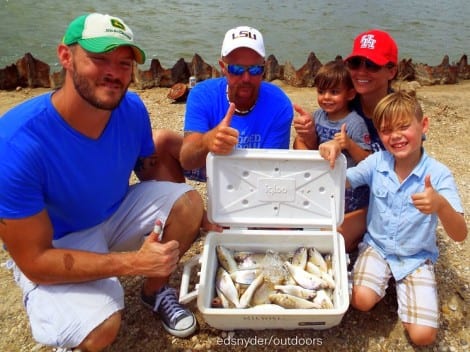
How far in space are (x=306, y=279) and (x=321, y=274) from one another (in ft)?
0.40

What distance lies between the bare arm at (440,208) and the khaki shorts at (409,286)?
1.17 feet

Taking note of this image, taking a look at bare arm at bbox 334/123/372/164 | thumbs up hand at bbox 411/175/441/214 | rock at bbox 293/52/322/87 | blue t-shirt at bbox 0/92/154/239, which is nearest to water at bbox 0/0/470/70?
rock at bbox 293/52/322/87

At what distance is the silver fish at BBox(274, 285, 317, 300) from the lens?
2.61 meters

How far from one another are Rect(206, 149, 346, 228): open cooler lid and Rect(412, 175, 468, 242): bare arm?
500mm

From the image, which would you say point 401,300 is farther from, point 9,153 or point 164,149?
point 9,153

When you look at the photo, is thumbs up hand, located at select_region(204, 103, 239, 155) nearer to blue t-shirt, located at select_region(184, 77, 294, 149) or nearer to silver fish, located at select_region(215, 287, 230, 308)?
blue t-shirt, located at select_region(184, 77, 294, 149)

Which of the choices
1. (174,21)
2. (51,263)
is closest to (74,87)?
(51,263)

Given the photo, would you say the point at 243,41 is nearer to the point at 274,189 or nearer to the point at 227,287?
the point at 274,189

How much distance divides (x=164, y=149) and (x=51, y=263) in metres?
1.39

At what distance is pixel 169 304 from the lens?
2.80 m

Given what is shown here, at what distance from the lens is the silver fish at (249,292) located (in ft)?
8.40

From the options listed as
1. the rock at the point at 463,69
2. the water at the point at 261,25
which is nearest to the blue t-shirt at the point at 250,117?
the water at the point at 261,25

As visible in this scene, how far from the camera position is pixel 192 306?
9.76ft

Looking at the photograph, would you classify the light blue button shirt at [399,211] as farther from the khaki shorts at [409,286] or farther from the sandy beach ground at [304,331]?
the sandy beach ground at [304,331]
